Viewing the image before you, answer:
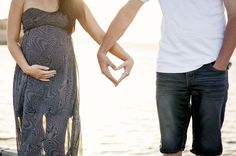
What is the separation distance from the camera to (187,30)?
2994mm

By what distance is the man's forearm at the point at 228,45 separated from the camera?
292 centimetres

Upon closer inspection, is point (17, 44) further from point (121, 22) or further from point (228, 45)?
point (228, 45)

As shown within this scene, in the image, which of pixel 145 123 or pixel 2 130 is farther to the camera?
pixel 145 123

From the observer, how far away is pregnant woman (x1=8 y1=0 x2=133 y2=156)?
332 cm

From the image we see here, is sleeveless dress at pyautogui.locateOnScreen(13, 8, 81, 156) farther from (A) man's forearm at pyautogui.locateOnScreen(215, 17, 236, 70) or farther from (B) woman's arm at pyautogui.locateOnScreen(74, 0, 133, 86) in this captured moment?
(A) man's forearm at pyautogui.locateOnScreen(215, 17, 236, 70)

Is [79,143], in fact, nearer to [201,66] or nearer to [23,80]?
[23,80]

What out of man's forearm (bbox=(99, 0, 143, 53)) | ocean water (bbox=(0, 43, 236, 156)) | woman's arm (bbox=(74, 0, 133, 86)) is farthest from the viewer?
ocean water (bbox=(0, 43, 236, 156))

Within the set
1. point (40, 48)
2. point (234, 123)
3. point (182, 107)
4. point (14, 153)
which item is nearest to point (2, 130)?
point (14, 153)

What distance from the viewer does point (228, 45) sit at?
292 centimetres

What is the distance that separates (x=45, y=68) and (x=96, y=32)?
470mm

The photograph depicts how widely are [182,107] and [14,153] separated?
2465 millimetres

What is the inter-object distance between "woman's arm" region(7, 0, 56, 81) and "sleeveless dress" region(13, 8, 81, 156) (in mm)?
51

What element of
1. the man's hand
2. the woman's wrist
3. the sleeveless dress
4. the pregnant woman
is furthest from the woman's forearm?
the woman's wrist

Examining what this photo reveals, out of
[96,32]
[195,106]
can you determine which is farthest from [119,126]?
[195,106]
